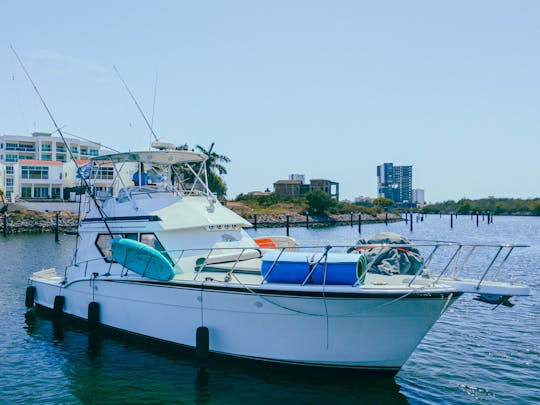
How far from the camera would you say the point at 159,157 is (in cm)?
1426

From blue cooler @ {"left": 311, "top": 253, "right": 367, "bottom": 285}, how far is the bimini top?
19.7 ft

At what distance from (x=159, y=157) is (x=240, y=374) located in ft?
22.2

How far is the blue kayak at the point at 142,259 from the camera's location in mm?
11352

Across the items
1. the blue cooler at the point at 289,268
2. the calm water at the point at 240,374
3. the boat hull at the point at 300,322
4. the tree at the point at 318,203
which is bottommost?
the calm water at the point at 240,374

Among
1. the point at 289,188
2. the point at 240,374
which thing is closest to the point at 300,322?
the point at 240,374

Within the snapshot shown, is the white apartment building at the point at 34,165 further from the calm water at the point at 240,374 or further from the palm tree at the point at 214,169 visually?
the calm water at the point at 240,374

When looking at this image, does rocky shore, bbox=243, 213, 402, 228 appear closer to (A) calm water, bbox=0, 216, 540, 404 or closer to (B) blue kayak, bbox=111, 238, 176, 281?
(A) calm water, bbox=0, 216, 540, 404

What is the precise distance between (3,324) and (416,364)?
40.0ft

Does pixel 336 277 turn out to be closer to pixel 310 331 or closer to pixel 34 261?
pixel 310 331

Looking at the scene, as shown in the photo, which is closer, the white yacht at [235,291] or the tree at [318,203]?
the white yacht at [235,291]

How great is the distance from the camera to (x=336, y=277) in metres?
9.71

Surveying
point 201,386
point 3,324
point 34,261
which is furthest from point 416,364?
point 34,261

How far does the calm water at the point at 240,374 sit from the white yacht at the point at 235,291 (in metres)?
0.47

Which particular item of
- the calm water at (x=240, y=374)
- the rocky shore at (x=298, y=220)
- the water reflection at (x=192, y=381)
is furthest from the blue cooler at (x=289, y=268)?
the rocky shore at (x=298, y=220)
